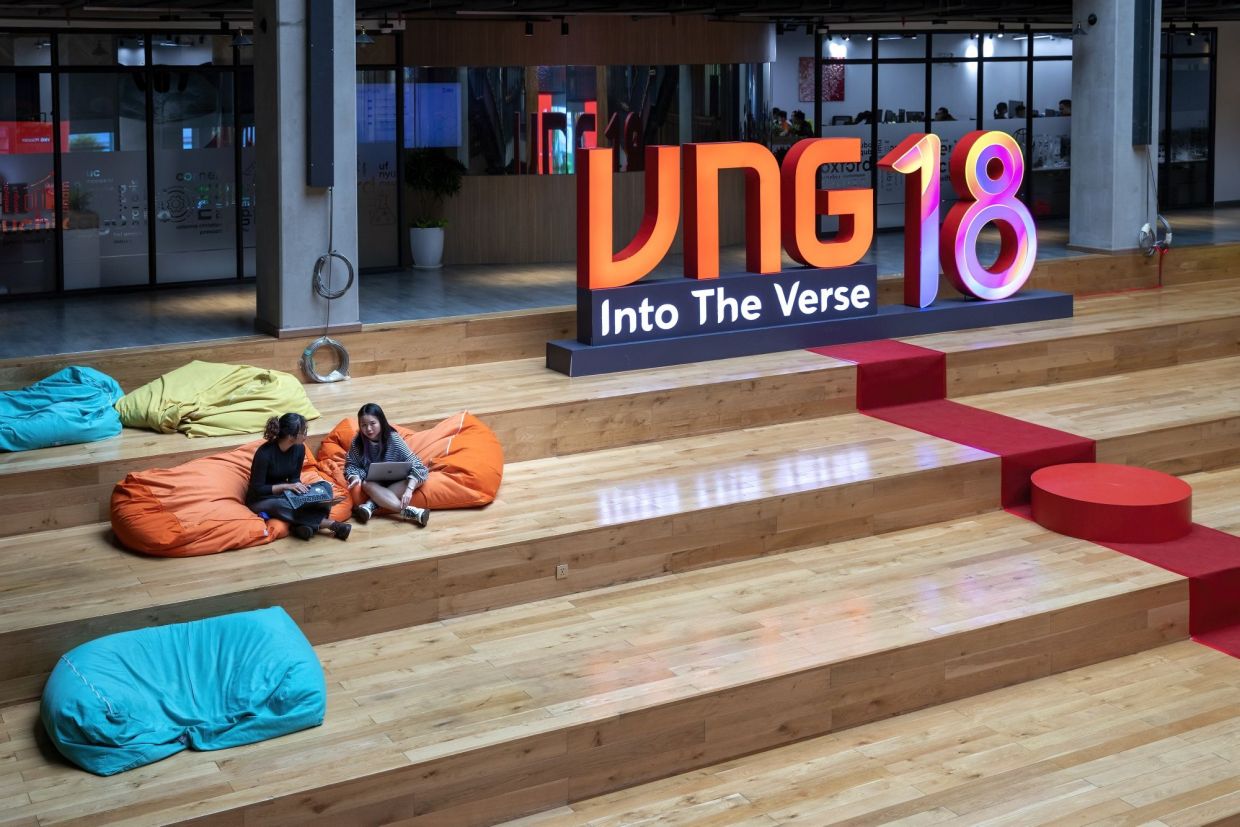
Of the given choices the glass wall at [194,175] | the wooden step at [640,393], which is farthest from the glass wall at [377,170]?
the wooden step at [640,393]

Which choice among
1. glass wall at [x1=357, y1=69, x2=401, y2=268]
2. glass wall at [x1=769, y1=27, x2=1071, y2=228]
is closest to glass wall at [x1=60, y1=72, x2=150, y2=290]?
glass wall at [x1=357, y1=69, x2=401, y2=268]

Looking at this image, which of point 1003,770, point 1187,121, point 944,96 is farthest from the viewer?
point 1187,121

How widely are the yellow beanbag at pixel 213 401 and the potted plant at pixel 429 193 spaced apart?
455cm

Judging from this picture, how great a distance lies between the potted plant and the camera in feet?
45.2

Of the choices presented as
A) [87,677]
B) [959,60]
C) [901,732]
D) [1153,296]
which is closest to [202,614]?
[87,677]

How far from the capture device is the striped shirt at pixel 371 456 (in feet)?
26.5

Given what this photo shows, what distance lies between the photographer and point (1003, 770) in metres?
6.54

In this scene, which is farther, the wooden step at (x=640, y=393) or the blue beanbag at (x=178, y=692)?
the wooden step at (x=640, y=393)

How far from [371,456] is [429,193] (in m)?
6.49

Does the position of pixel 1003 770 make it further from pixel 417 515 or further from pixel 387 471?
pixel 387 471

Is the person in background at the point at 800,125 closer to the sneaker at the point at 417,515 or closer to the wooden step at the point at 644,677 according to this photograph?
the wooden step at the point at 644,677

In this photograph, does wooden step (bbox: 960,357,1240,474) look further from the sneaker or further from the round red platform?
the sneaker

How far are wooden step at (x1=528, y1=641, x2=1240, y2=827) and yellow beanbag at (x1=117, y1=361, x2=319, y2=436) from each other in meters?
3.66

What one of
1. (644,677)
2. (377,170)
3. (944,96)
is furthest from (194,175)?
(944,96)
